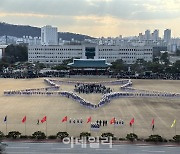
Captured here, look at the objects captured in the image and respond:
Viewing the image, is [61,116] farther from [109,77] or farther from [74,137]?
[109,77]

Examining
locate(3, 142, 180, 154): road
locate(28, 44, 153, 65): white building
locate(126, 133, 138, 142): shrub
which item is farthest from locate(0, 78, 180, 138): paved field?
locate(28, 44, 153, 65): white building

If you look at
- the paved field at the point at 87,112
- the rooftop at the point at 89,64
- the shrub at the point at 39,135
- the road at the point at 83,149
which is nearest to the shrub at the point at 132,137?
the road at the point at 83,149

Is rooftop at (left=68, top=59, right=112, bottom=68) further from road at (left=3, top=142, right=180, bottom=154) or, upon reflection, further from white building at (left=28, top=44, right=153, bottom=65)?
road at (left=3, top=142, right=180, bottom=154)

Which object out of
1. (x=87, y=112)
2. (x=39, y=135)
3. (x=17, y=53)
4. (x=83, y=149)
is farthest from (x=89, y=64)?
(x=83, y=149)

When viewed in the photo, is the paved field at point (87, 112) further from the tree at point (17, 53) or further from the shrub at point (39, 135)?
the tree at point (17, 53)

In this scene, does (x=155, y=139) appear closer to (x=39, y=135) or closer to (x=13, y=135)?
(x=39, y=135)
